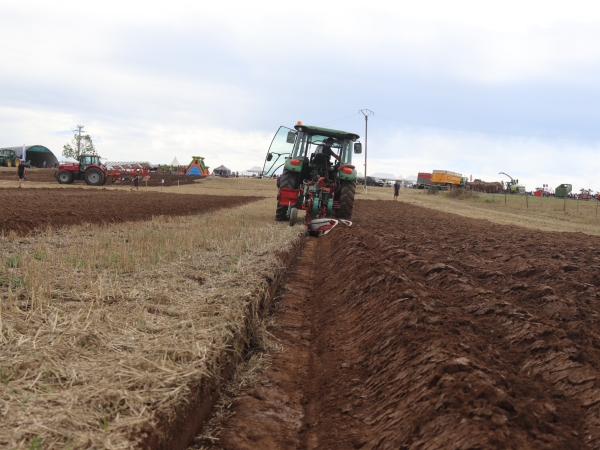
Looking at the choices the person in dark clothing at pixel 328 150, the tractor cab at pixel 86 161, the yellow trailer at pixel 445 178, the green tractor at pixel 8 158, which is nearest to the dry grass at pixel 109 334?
the person in dark clothing at pixel 328 150

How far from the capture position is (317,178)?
13703mm

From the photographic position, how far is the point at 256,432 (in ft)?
11.0

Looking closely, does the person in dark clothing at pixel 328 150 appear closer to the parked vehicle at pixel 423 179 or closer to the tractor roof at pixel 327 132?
the tractor roof at pixel 327 132

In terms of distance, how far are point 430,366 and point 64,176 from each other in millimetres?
35392

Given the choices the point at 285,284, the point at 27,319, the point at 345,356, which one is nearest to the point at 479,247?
the point at 285,284

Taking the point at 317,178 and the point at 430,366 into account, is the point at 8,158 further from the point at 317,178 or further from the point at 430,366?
the point at 430,366

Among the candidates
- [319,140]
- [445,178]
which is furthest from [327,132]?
[445,178]

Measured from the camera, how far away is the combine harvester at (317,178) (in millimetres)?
13469

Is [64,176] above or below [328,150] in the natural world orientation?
below

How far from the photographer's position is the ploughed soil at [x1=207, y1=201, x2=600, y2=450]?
2895mm

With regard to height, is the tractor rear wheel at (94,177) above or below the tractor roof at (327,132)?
below

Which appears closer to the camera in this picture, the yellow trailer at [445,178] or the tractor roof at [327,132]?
the tractor roof at [327,132]

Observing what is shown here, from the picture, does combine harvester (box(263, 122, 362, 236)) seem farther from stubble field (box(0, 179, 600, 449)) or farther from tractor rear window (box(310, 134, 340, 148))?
stubble field (box(0, 179, 600, 449))

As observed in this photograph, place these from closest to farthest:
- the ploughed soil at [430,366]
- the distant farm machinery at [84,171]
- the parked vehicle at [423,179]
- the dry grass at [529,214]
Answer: the ploughed soil at [430,366] → the dry grass at [529,214] → the distant farm machinery at [84,171] → the parked vehicle at [423,179]
